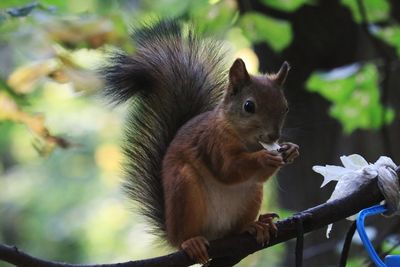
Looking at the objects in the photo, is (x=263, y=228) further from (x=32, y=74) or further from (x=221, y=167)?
(x=32, y=74)

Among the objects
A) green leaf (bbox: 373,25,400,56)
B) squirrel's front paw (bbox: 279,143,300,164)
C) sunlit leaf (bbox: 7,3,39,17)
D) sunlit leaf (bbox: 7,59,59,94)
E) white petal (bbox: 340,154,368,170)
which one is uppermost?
sunlit leaf (bbox: 7,3,39,17)

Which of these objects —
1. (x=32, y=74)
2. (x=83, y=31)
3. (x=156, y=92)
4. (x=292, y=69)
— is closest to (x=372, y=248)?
(x=156, y=92)

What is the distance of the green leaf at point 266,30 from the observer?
2160 mm

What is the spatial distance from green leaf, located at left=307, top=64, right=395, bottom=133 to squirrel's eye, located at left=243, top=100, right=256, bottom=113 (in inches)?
32.3

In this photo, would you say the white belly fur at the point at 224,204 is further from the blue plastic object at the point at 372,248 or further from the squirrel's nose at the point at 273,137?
the blue plastic object at the point at 372,248

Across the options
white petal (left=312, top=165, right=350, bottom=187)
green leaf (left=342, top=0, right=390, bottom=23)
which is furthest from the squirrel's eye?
green leaf (left=342, top=0, right=390, bottom=23)

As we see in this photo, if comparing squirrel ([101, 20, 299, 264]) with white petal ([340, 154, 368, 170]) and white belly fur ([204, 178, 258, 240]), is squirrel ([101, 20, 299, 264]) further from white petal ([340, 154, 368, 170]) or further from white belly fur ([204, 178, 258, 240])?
→ white petal ([340, 154, 368, 170])

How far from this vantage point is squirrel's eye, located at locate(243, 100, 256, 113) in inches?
51.3

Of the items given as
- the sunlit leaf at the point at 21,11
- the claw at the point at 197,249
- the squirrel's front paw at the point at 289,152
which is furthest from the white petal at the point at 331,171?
the sunlit leaf at the point at 21,11

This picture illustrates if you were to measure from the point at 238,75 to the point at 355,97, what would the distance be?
916 mm

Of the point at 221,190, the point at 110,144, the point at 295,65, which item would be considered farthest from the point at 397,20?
the point at 110,144

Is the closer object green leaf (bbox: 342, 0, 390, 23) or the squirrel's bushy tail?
the squirrel's bushy tail

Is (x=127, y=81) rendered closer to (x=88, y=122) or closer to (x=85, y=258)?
(x=88, y=122)

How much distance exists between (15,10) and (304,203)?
4.36 ft
